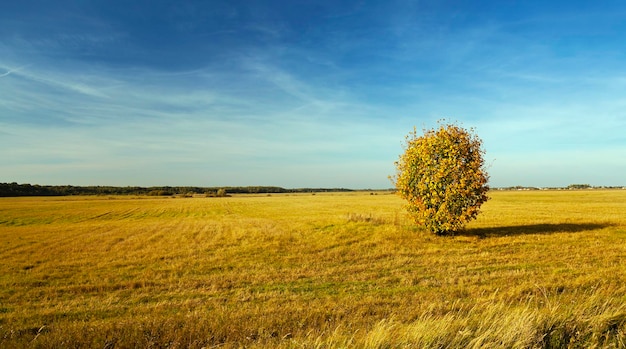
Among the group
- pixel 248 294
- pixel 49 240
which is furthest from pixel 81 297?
pixel 49 240

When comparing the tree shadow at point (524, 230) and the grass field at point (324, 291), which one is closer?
the grass field at point (324, 291)

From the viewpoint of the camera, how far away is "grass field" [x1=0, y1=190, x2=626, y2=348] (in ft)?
17.7

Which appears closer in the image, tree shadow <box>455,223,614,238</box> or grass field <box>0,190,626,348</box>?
grass field <box>0,190,626,348</box>

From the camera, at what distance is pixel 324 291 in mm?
11281

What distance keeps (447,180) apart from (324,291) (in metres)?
14.4

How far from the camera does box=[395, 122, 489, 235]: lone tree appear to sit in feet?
74.1

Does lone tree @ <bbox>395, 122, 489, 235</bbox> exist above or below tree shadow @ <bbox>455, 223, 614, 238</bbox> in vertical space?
above

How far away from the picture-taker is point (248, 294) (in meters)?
11.0

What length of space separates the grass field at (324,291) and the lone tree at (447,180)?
1.45 m

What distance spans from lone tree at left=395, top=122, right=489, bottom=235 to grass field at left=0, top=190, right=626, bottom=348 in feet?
4.77

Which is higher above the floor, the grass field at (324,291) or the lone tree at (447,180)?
the lone tree at (447,180)

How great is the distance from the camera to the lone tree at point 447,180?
22578 millimetres

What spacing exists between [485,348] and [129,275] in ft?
44.3

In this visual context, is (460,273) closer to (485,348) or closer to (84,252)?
(485,348)
